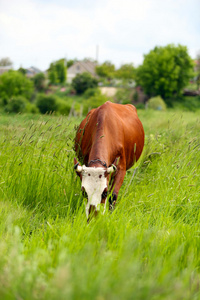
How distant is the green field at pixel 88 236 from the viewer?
1510 millimetres

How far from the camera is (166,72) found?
60750 mm

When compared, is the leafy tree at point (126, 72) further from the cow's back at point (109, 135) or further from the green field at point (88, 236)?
the green field at point (88, 236)

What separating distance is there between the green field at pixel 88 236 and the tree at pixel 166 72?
5710 centimetres

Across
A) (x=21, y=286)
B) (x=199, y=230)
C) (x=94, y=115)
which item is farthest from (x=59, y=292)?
(x=94, y=115)

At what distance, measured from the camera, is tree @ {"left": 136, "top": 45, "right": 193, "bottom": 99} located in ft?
→ 198

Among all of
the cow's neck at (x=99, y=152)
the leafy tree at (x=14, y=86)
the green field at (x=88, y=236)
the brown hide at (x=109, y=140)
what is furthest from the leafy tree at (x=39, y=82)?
the cow's neck at (x=99, y=152)

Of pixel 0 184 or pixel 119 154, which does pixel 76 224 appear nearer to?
pixel 0 184

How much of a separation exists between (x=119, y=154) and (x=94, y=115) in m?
0.82

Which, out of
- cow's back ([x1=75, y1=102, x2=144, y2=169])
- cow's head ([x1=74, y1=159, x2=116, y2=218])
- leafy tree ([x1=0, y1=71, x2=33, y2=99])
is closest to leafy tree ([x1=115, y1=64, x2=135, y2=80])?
leafy tree ([x1=0, y1=71, x2=33, y2=99])

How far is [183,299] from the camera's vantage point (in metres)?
1.69

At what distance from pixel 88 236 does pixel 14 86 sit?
78205 millimetres

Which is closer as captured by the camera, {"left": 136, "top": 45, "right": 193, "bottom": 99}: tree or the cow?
the cow

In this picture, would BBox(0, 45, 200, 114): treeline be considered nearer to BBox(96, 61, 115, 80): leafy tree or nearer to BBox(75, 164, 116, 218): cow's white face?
BBox(96, 61, 115, 80): leafy tree

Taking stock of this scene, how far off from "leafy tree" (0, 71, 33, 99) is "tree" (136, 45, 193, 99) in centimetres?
3033
